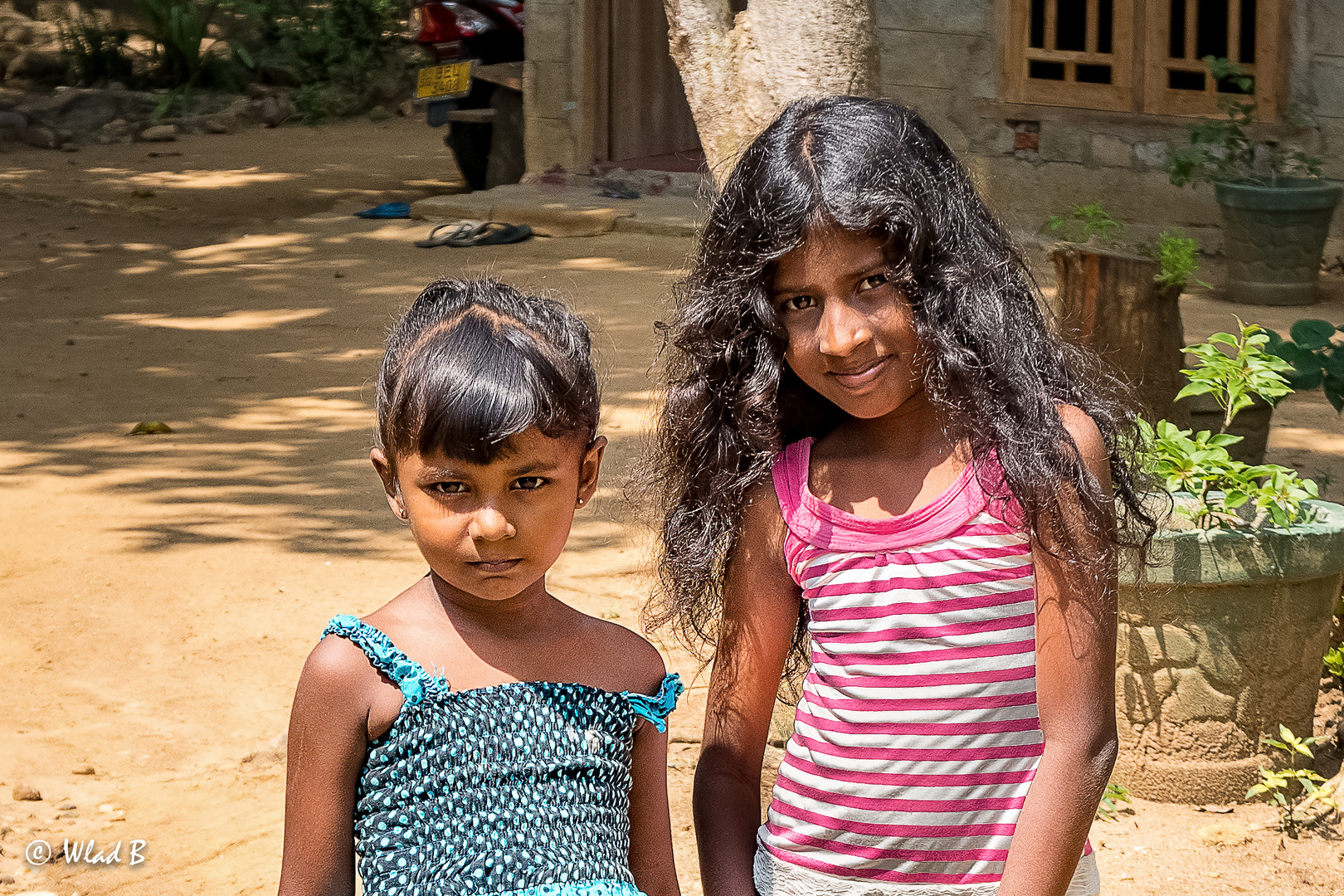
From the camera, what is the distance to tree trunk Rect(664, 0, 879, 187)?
2924 millimetres

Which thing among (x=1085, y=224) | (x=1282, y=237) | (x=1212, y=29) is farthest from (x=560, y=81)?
(x=1085, y=224)

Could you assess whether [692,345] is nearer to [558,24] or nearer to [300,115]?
[558,24]

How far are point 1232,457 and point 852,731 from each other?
2.66 metres

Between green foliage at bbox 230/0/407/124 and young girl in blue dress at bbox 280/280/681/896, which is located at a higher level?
green foliage at bbox 230/0/407/124

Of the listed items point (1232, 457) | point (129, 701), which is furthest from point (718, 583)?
point (1232, 457)

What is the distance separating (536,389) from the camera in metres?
1.46

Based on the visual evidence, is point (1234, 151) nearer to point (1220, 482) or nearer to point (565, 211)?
point (565, 211)

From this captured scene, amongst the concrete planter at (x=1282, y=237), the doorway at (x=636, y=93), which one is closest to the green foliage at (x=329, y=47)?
the doorway at (x=636, y=93)

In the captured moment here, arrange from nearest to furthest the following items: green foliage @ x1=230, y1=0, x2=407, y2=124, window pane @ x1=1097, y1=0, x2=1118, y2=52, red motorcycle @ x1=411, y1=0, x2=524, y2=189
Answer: window pane @ x1=1097, y1=0, x2=1118, y2=52 < red motorcycle @ x1=411, y1=0, x2=524, y2=189 < green foliage @ x1=230, y1=0, x2=407, y2=124

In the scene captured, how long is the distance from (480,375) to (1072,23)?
24.4 feet

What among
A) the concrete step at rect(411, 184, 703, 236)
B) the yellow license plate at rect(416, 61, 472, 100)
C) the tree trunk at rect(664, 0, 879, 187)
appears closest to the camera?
the tree trunk at rect(664, 0, 879, 187)

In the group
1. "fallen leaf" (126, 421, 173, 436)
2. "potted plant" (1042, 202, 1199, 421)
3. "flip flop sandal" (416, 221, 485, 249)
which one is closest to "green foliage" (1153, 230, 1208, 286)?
"potted plant" (1042, 202, 1199, 421)

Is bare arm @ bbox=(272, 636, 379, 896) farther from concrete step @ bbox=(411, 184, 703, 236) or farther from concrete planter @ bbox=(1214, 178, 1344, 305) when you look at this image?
concrete step @ bbox=(411, 184, 703, 236)

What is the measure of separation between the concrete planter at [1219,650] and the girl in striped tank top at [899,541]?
1.23 metres
